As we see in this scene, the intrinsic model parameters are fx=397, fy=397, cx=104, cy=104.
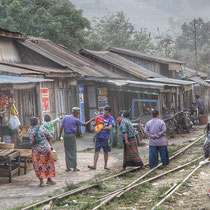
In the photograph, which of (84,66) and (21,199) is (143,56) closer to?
(84,66)

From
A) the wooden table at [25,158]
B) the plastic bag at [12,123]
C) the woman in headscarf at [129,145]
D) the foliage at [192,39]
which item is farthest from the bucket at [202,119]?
the foliage at [192,39]

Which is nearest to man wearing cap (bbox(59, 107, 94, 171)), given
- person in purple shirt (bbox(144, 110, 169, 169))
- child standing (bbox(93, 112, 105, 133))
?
child standing (bbox(93, 112, 105, 133))

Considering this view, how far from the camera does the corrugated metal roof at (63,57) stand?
1962 centimetres

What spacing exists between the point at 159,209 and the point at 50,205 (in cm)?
187

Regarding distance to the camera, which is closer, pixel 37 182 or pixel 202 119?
pixel 37 182

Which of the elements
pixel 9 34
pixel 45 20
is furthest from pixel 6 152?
pixel 45 20

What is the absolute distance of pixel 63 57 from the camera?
21625 millimetres

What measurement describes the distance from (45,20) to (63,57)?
764 centimetres

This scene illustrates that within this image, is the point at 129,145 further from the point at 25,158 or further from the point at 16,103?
the point at 16,103

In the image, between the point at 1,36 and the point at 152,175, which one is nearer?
the point at 152,175

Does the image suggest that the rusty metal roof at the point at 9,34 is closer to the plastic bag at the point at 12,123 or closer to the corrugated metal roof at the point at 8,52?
the corrugated metal roof at the point at 8,52

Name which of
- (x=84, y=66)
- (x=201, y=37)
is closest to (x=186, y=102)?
(x=84, y=66)

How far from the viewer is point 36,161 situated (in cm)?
917

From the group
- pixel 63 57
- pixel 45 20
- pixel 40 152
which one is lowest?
pixel 40 152
